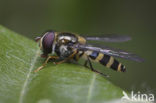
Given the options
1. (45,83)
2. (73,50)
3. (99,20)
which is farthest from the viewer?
(99,20)

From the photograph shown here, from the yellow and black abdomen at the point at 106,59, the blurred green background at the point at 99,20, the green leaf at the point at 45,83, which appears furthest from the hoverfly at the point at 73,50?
the blurred green background at the point at 99,20

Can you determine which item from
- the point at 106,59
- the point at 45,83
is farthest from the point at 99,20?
the point at 45,83

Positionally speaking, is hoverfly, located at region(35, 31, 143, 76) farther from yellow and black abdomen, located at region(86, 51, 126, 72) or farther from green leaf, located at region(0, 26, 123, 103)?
green leaf, located at region(0, 26, 123, 103)

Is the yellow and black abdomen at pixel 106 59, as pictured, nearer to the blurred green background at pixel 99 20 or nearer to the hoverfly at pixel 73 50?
the hoverfly at pixel 73 50

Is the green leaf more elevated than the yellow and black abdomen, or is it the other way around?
the green leaf

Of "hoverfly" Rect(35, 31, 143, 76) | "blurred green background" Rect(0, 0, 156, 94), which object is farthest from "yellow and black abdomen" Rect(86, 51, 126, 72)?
"blurred green background" Rect(0, 0, 156, 94)

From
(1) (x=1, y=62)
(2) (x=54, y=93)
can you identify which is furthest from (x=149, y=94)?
(1) (x=1, y=62)

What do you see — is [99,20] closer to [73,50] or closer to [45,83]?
[73,50]
